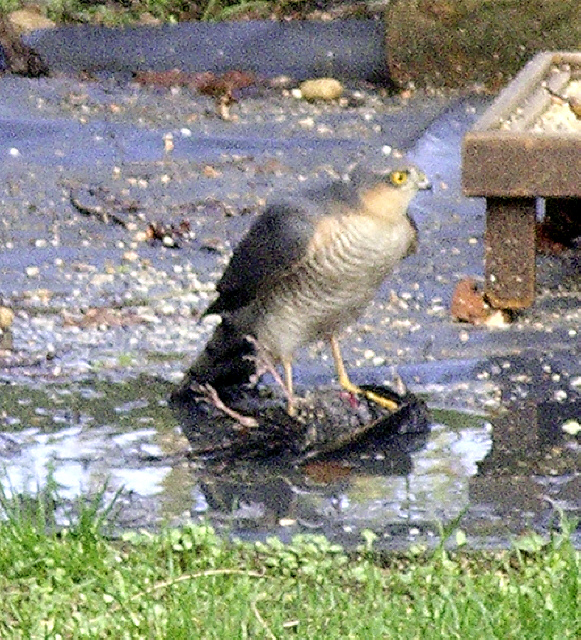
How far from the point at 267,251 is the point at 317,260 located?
130 mm

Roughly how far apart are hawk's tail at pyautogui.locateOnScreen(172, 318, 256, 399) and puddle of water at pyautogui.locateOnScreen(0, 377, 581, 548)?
107 mm

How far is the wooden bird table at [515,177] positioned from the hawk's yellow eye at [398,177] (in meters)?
0.82

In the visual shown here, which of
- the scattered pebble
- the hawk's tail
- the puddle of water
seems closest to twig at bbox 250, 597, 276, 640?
the puddle of water

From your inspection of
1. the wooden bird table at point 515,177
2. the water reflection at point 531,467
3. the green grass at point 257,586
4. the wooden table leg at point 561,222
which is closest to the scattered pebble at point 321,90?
the wooden table leg at point 561,222

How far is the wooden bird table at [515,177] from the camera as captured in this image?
4.41 metres

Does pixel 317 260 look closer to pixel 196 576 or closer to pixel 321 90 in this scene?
pixel 196 576

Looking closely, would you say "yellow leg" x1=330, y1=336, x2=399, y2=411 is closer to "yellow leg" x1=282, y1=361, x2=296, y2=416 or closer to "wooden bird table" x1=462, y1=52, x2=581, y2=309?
"yellow leg" x1=282, y1=361, x2=296, y2=416

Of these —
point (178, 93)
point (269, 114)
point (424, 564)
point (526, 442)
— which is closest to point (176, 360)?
point (526, 442)

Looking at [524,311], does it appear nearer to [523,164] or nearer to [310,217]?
[523,164]

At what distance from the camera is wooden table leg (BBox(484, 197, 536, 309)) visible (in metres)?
4.57

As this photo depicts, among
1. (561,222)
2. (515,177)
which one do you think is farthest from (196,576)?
(561,222)

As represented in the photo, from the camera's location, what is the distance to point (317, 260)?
3680 millimetres

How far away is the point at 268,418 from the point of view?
3.84 m

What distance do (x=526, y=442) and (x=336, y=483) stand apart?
53 cm
